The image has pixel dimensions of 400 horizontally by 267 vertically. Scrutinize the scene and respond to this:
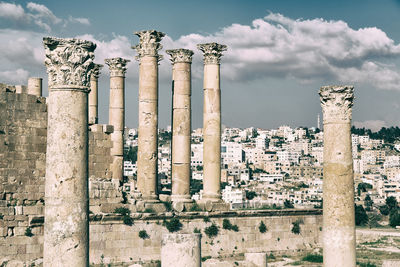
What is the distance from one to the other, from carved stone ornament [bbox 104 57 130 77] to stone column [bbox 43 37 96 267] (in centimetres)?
2544

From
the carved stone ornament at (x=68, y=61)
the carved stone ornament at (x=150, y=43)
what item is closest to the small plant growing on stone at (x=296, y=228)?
the carved stone ornament at (x=150, y=43)

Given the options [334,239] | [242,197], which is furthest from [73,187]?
[242,197]

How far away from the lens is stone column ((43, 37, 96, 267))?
16.4 metres

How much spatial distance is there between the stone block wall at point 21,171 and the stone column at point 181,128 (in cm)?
810

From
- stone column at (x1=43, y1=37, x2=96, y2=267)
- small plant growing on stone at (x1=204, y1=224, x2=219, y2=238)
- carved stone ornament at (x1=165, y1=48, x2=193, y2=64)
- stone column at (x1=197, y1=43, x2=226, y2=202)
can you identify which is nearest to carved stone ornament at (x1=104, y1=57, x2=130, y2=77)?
carved stone ornament at (x1=165, y1=48, x2=193, y2=64)

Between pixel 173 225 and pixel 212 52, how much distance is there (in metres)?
9.66

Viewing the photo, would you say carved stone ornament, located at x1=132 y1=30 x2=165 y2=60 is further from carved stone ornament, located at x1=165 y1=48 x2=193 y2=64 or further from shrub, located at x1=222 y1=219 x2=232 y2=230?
shrub, located at x1=222 y1=219 x2=232 y2=230

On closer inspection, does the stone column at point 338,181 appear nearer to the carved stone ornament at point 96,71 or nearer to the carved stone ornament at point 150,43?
the carved stone ornament at point 150,43

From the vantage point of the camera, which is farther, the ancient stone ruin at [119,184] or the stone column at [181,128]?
the stone column at [181,128]

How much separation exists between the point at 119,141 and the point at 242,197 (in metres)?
102

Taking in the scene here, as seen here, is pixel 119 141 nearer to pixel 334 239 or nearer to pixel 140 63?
pixel 140 63

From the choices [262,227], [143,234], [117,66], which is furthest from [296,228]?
[117,66]

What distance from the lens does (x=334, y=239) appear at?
2153 cm

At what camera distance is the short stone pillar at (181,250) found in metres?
21.0
